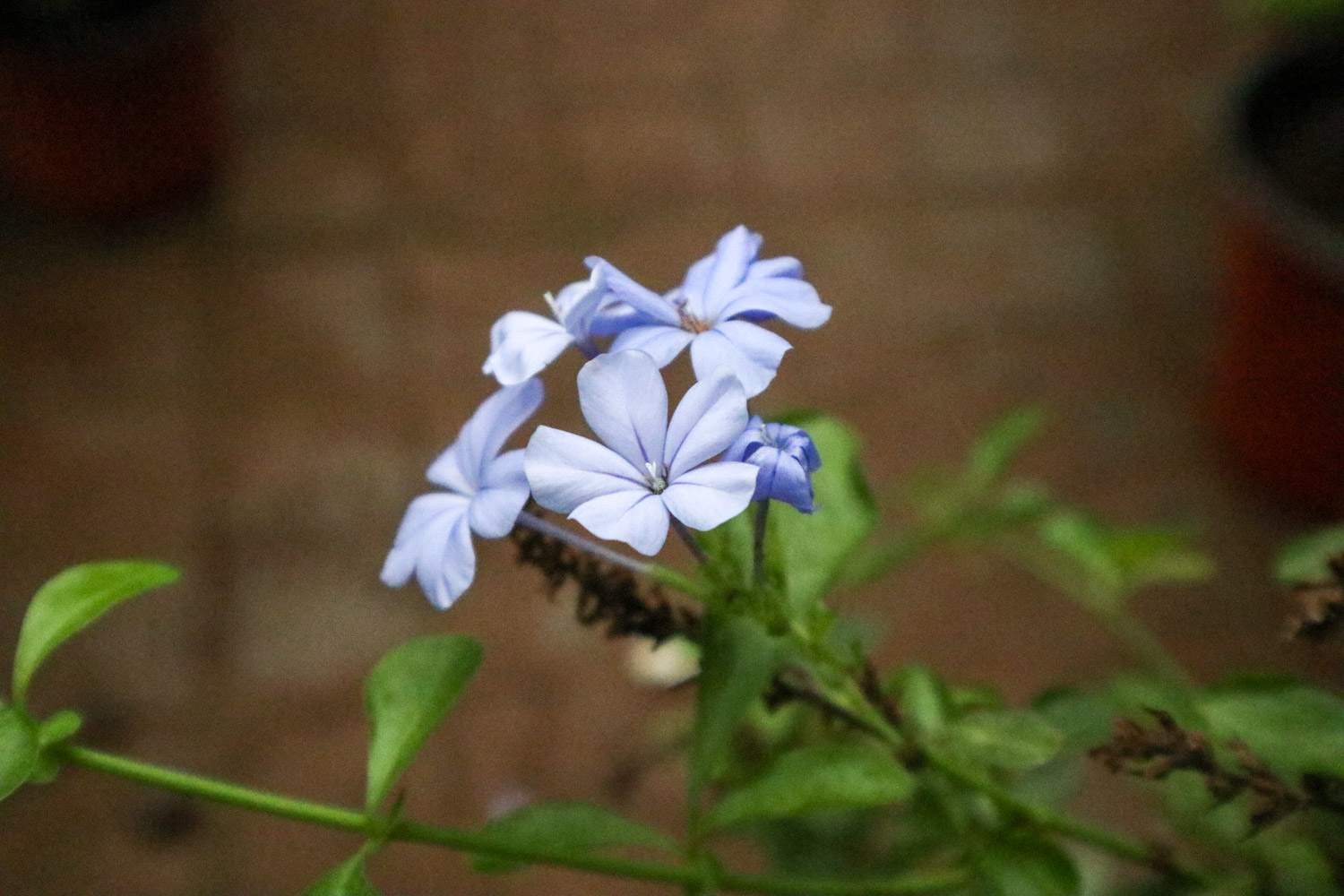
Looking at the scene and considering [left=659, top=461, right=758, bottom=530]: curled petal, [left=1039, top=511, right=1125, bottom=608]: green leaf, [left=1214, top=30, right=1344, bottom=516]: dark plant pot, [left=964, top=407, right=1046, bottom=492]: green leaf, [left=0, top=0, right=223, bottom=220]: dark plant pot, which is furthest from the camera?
[left=0, top=0, right=223, bottom=220]: dark plant pot

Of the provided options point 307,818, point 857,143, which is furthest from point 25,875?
point 857,143

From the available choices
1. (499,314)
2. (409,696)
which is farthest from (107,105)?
(409,696)

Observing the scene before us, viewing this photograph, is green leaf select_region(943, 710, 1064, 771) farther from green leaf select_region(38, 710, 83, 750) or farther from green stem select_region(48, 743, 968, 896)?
green leaf select_region(38, 710, 83, 750)

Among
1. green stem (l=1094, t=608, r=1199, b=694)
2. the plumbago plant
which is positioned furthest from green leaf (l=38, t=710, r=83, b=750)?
green stem (l=1094, t=608, r=1199, b=694)

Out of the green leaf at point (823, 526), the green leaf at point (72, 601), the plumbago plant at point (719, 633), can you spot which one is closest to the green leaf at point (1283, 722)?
the plumbago plant at point (719, 633)

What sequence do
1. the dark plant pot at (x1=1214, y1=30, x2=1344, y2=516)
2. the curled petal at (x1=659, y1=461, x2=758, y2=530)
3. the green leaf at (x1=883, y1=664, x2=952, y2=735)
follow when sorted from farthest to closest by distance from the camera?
1. the dark plant pot at (x1=1214, y1=30, x2=1344, y2=516)
2. the green leaf at (x1=883, y1=664, x2=952, y2=735)
3. the curled petal at (x1=659, y1=461, x2=758, y2=530)
